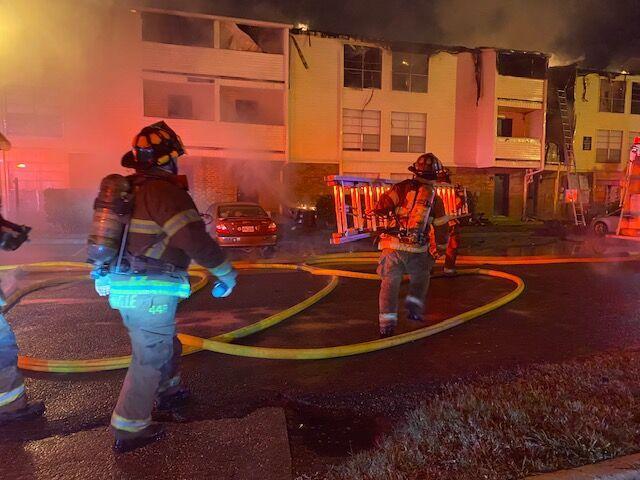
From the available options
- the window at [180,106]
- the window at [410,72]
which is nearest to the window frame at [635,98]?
the window at [410,72]

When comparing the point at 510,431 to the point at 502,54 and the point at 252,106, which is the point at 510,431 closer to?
the point at 252,106

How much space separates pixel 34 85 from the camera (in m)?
15.8

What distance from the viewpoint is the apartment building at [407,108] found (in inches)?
762

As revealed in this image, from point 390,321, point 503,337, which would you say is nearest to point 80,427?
point 390,321

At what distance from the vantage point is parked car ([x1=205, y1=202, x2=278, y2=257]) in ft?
34.2

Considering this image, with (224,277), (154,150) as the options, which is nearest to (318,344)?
(224,277)

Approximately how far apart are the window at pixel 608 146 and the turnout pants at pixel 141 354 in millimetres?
26123

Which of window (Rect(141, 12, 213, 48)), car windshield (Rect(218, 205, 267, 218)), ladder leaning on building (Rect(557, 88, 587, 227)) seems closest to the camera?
car windshield (Rect(218, 205, 267, 218))

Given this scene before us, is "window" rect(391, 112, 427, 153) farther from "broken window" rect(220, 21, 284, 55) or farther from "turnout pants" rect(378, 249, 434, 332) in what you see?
"turnout pants" rect(378, 249, 434, 332)

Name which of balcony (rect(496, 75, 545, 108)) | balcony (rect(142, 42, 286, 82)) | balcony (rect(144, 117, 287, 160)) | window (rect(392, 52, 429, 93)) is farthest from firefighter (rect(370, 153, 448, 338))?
balcony (rect(496, 75, 545, 108))

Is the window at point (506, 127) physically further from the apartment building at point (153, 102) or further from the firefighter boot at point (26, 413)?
the firefighter boot at point (26, 413)

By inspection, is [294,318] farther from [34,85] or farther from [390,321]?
[34,85]

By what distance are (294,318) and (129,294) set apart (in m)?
2.87

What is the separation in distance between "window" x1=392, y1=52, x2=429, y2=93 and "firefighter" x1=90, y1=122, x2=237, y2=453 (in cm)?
1916
